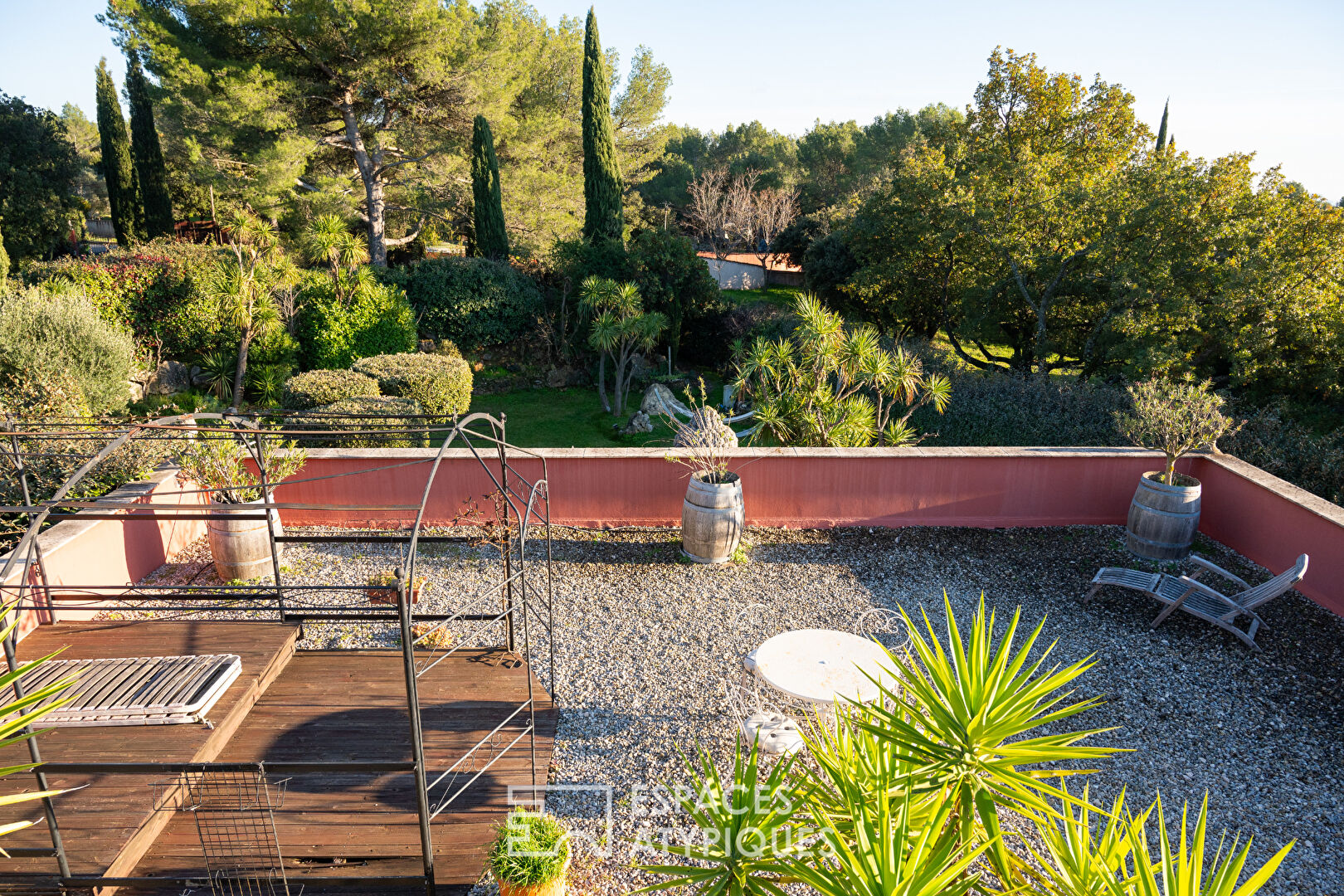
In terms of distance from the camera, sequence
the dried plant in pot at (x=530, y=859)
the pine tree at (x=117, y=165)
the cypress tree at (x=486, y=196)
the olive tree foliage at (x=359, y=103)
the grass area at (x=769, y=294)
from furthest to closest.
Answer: the grass area at (x=769, y=294) < the pine tree at (x=117, y=165) < the cypress tree at (x=486, y=196) < the olive tree foliage at (x=359, y=103) < the dried plant in pot at (x=530, y=859)

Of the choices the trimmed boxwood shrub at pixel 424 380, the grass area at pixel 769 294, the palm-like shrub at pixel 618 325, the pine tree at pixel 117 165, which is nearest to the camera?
the trimmed boxwood shrub at pixel 424 380

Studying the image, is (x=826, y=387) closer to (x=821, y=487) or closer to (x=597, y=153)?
(x=821, y=487)

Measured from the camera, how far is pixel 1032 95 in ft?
53.4

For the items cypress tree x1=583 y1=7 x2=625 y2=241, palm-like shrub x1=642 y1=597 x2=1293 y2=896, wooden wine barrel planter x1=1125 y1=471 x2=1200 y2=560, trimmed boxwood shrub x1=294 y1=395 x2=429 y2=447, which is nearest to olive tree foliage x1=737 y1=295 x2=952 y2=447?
wooden wine barrel planter x1=1125 y1=471 x2=1200 y2=560

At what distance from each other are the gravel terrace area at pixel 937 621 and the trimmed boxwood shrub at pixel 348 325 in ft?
26.6

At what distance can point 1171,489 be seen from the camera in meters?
7.14

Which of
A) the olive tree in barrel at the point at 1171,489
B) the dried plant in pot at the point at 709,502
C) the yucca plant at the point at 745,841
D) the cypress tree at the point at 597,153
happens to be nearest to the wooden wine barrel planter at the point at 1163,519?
the olive tree in barrel at the point at 1171,489

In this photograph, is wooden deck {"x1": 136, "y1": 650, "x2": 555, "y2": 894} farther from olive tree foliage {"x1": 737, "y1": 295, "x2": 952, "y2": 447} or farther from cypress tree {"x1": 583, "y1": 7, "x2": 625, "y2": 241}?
cypress tree {"x1": 583, "y1": 7, "x2": 625, "y2": 241}

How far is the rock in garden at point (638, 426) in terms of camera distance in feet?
48.3

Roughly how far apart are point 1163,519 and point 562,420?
11105 mm

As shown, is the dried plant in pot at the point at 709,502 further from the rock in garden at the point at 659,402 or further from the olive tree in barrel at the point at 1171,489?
the rock in garden at the point at 659,402

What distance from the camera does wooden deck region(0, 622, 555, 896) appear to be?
3430 mm

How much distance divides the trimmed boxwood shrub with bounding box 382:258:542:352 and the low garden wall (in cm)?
967

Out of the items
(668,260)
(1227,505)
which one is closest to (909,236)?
(668,260)
